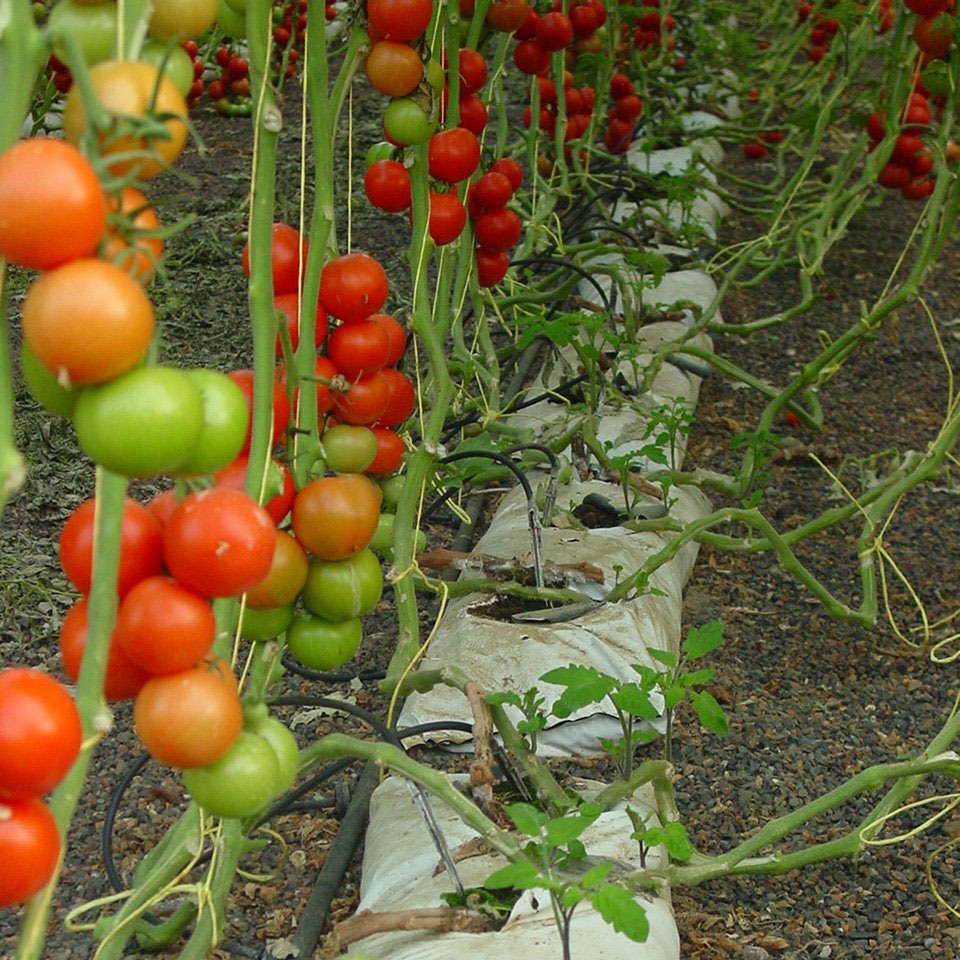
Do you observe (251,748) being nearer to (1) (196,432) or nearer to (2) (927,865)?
(1) (196,432)

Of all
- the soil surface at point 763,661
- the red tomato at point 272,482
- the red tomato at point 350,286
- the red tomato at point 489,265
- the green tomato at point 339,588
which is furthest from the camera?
the red tomato at point 489,265

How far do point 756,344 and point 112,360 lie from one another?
311 cm

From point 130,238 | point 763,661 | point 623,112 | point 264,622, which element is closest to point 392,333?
point 264,622

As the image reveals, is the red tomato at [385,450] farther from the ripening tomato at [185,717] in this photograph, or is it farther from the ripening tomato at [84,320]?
the ripening tomato at [84,320]

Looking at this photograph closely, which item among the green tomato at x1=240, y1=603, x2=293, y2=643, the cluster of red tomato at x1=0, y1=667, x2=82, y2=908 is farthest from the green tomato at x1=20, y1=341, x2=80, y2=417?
the green tomato at x1=240, y1=603, x2=293, y2=643

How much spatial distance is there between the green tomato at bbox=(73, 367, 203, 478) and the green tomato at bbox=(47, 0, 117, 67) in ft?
0.70

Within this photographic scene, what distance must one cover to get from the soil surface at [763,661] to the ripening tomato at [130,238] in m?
0.04

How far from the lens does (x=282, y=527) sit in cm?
128

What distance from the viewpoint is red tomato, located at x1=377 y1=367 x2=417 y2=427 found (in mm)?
1491

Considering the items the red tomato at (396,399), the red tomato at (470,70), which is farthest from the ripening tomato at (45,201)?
the red tomato at (470,70)

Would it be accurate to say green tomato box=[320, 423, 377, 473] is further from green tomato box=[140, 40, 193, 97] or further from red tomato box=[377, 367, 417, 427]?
green tomato box=[140, 40, 193, 97]

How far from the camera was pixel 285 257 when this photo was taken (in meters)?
1.34

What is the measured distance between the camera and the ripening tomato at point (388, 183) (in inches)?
67.5

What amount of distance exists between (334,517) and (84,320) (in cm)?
52
